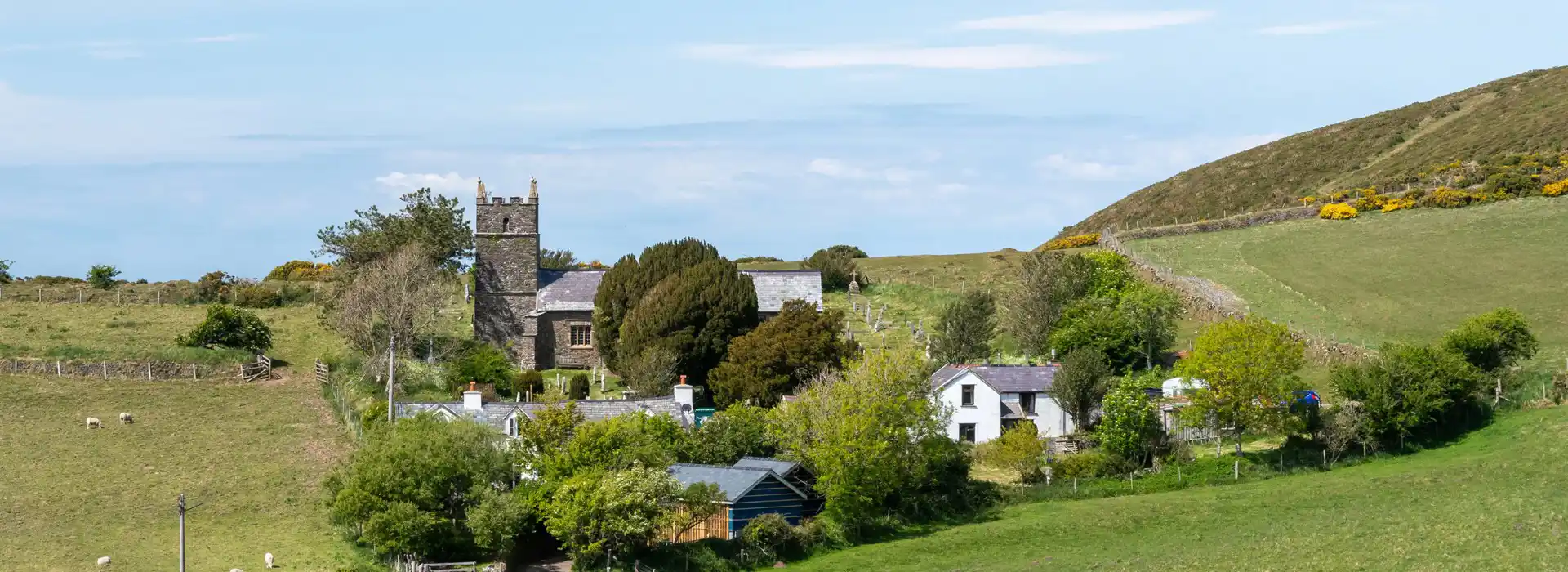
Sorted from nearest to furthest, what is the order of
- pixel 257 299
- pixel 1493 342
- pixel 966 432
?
1. pixel 1493 342
2. pixel 966 432
3. pixel 257 299

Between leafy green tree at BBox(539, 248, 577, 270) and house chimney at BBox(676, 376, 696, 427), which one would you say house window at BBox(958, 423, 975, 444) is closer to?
house chimney at BBox(676, 376, 696, 427)

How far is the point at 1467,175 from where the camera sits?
116375 mm

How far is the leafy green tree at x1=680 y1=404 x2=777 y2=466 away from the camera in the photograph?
6016 cm

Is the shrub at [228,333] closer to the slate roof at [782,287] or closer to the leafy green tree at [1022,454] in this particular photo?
the slate roof at [782,287]

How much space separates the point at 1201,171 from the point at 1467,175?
51.2 meters

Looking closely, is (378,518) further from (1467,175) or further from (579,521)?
(1467,175)

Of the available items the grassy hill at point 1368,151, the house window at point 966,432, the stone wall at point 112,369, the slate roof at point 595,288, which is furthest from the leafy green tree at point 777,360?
the grassy hill at point 1368,151

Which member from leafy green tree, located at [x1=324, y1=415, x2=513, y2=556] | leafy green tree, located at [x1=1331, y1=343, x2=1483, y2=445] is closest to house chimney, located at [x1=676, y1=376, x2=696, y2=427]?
leafy green tree, located at [x1=324, y1=415, x2=513, y2=556]

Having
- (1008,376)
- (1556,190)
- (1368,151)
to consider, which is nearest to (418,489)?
(1008,376)

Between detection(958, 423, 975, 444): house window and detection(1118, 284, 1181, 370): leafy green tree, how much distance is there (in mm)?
10947

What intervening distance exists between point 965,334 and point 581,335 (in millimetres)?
20182

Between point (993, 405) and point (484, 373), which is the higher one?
point (484, 373)

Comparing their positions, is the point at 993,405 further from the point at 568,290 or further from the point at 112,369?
the point at 112,369

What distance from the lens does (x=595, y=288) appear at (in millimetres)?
88062
